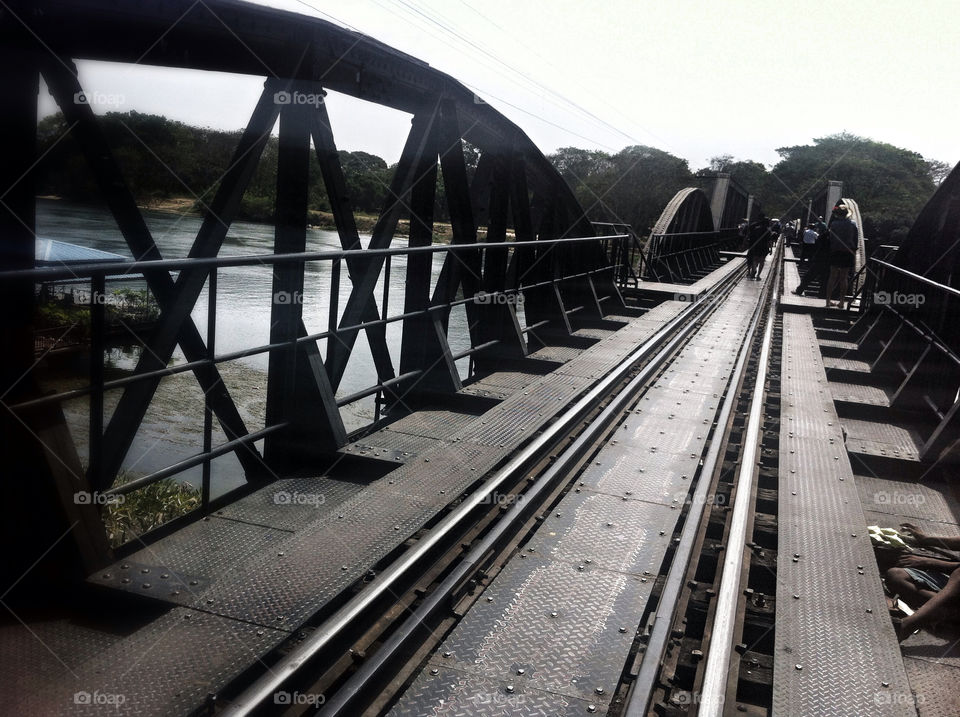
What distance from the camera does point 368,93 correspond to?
739cm

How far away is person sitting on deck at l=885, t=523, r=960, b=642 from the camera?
13.7 feet

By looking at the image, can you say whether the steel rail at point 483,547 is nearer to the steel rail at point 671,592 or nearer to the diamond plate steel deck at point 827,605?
the steel rail at point 671,592

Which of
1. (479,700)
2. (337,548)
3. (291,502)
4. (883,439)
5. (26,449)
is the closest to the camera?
(479,700)

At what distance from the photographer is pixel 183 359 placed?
12.7 metres

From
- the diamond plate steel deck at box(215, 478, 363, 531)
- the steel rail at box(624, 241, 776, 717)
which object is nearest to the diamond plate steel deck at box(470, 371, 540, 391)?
the steel rail at box(624, 241, 776, 717)

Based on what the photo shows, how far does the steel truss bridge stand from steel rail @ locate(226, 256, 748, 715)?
0.02m

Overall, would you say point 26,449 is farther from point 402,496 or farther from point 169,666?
point 402,496

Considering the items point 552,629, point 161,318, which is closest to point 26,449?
point 161,318

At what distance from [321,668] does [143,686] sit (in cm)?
70

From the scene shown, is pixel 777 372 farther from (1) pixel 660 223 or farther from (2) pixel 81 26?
(1) pixel 660 223

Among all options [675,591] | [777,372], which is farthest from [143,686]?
[777,372]

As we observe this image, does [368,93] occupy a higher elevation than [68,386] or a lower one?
higher

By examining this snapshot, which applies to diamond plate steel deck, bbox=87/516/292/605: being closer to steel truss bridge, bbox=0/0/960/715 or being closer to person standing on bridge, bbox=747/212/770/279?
steel truss bridge, bbox=0/0/960/715

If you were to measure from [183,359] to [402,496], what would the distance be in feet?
28.4
